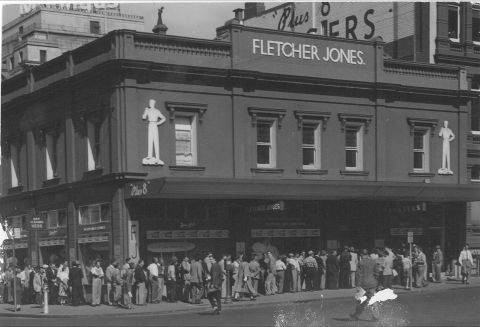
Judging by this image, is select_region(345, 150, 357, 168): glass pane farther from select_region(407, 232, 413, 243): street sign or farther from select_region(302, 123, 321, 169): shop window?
select_region(407, 232, 413, 243): street sign

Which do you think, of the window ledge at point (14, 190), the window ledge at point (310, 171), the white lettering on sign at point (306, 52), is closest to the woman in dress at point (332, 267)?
the window ledge at point (310, 171)

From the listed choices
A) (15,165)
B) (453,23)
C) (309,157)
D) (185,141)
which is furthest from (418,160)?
(15,165)

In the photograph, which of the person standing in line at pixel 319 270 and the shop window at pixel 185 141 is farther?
the shop window at pixel 185 141

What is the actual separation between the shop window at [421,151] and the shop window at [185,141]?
4.89m

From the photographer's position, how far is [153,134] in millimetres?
15703

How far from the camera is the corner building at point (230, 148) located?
1426 centimetres

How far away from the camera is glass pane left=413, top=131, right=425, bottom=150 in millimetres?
16297

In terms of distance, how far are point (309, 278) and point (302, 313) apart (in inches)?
41.7

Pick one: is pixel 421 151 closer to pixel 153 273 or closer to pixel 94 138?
pixel 153 273

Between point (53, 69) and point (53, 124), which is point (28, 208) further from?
point (53, 69)

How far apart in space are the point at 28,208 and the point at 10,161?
0.97 meters

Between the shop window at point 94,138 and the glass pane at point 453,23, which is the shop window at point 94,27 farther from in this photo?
the glass pane at point 453,23

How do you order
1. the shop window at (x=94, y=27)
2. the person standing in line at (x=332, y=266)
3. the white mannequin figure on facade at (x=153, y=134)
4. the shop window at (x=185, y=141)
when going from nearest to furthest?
the person standing in line at (x=332, y=266) → the white mannequin figure on facade at (x=153, y=134) → the shop window at (x=185, y=141) → the shop window at (x=94, y=27)

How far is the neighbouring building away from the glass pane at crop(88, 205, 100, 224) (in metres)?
2.97
